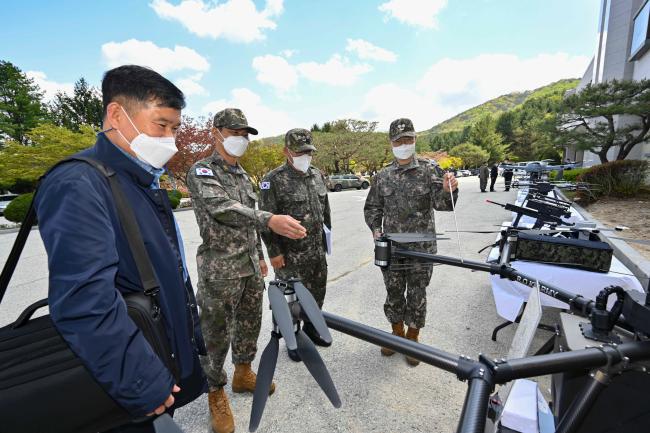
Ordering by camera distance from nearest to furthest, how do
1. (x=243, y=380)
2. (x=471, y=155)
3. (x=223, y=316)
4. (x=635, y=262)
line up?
1. (x=223, y=316)
2. (x=243, y=380)
3. (x=635, y=262)
4. (x=471, y=155)

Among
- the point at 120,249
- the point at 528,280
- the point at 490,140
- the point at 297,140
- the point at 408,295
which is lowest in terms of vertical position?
the point at 408,295

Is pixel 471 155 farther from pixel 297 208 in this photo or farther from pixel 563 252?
pixel 297 208

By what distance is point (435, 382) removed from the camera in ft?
8.96

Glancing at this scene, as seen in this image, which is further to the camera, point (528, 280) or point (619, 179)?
point (619, 179)

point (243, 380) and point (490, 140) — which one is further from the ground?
point (490, 140)

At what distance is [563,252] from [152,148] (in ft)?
10.4

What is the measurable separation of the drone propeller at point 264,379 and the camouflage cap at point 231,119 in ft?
5.96

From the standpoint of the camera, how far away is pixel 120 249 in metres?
1.15

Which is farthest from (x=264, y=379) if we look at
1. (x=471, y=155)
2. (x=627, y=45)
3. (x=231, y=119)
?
(x=471, y=155)

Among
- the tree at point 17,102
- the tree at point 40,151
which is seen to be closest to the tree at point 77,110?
the tree at point 17,102

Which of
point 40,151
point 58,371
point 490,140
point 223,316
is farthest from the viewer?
point 490,140

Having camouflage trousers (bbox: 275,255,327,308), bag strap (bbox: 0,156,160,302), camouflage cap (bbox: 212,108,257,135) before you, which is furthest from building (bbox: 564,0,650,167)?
bag strap (bbox: 0,156,160,302)

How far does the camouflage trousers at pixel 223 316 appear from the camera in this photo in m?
2.34

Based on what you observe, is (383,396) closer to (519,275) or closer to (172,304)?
(519,275)
